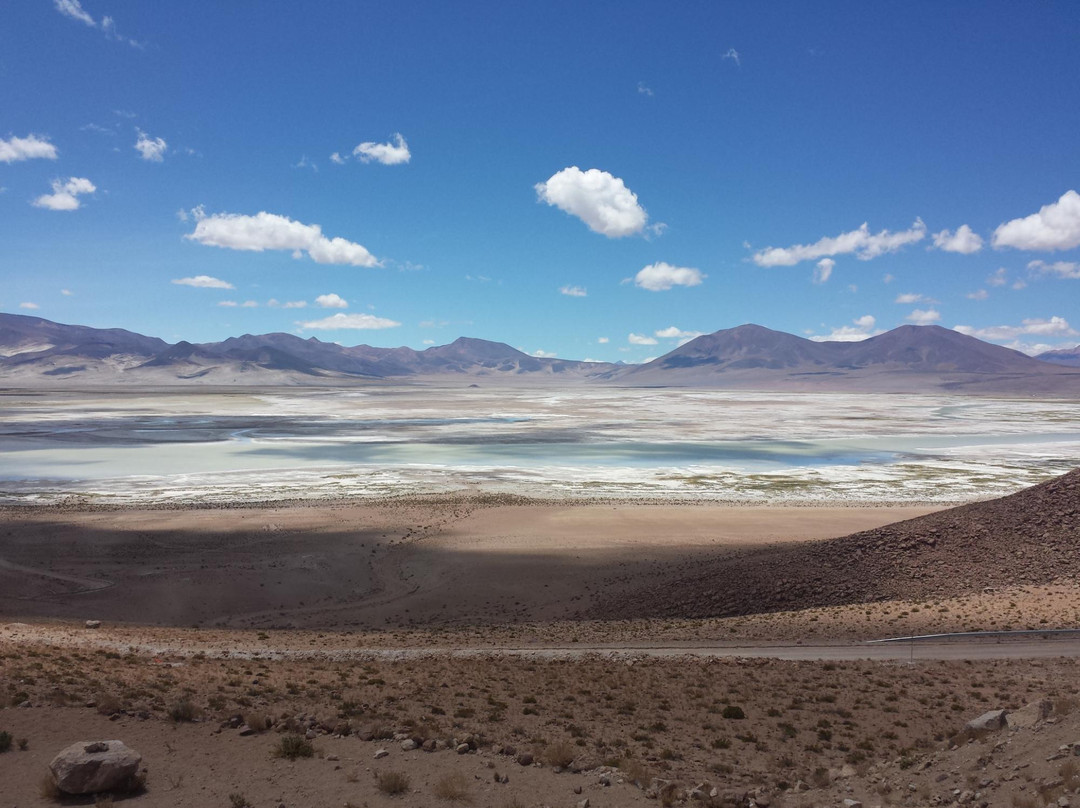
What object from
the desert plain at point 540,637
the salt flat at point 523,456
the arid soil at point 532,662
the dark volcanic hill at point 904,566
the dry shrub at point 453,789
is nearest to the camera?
the dry shrub at point 453,789

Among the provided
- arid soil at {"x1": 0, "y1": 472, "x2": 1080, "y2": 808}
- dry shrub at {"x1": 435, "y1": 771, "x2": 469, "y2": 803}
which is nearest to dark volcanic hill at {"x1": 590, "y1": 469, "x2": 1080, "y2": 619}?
arid soil at {"x1": 0, "y1": 472, "x2": 1080, "y2": 808}

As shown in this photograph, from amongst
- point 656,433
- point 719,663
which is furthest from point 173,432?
point 719,663

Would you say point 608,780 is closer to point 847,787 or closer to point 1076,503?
point 847,787

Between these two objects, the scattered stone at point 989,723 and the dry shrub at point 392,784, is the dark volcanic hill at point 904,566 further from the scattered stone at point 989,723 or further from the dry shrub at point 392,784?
the dry shrub at point 392,784

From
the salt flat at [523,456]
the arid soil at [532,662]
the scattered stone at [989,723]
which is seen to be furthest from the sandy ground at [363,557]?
the scattered stone at [989,723]

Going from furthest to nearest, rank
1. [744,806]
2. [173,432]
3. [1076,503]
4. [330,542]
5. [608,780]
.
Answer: [173,432], [330,542], [1076,503], [608,780], [744,806]

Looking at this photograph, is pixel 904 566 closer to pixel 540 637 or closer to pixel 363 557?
pixel 540 637
